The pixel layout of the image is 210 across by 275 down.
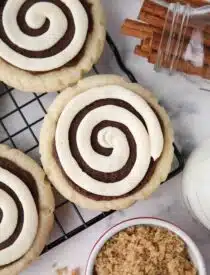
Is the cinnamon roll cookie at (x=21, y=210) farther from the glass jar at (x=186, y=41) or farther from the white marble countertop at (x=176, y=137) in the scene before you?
the glass jar at (x=186, y=41)

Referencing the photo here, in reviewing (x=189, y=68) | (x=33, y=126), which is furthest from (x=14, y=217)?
(x=189, y=68)

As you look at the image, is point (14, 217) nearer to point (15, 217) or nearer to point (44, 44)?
point (15, 217)

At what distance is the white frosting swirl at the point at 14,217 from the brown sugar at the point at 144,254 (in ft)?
0.50

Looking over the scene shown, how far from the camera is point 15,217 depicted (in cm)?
132

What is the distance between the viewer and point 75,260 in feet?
4.65

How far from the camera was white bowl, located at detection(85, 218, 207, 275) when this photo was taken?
4.25ft

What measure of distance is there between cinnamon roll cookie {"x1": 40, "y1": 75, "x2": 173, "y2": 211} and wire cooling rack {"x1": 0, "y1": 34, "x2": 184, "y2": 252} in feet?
0.30

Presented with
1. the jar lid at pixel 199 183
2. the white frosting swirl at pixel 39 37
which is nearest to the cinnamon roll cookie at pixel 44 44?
the white frosting swirl at pixel 39 37

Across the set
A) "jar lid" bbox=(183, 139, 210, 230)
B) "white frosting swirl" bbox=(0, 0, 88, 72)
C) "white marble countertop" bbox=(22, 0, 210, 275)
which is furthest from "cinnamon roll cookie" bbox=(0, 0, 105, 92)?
"jar lid" bbox=(183, 139, 210, 230)

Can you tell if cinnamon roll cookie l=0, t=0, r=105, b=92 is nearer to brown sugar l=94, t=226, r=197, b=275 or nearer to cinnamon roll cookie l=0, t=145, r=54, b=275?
cinnamon roll cookie l=0, t=145, r=54, b=275

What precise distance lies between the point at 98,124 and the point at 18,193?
21cm

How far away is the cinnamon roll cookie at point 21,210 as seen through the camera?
1317 mm

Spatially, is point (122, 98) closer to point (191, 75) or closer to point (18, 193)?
point (191, 75)

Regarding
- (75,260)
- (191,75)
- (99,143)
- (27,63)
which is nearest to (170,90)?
(191,75)
